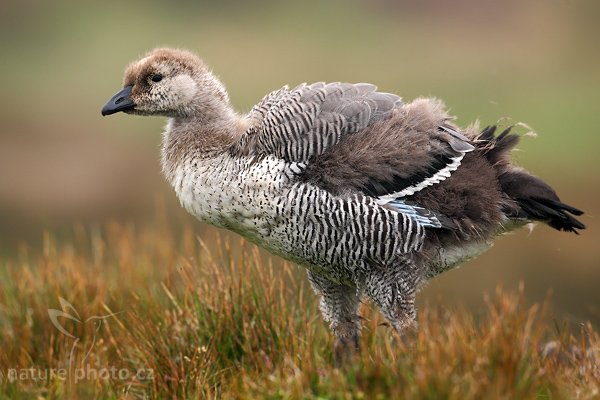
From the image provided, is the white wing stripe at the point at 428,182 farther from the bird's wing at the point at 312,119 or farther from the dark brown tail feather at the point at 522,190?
the bird's wing at the point at 312,119

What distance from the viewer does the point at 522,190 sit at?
28.0 feet

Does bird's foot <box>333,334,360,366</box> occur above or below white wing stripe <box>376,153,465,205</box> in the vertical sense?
below

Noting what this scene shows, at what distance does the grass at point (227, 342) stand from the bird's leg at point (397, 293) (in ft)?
0.49

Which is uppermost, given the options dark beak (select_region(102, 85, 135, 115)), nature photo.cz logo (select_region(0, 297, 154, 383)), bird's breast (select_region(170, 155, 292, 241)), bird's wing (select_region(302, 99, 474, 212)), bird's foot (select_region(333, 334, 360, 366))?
→ dark beak (select_region(102, 85, 135, 115))

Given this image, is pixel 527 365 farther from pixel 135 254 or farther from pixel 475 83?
pixel 475 83

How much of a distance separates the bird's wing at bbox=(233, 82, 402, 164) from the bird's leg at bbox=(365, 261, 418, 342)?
106cm

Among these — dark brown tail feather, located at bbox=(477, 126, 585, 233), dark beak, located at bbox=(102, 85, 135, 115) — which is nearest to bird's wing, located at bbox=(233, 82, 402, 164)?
dark brown tail feather, located at bbox=(477, 126, 585, 233)

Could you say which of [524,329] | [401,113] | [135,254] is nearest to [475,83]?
[135,254]

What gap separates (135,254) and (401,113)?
12.8 ft

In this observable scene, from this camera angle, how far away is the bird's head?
8.77 metres

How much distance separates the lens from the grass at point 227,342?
6609 mm

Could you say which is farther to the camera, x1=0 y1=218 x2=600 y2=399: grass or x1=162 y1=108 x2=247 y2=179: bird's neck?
x1=162 y1=108 x2=247 y2=179: bird's neck

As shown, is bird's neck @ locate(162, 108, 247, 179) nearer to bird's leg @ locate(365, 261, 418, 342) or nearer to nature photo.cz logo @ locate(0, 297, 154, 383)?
nature photo.cz logo @ locate(0, 297, 154, 383)

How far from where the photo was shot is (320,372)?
695 cm
